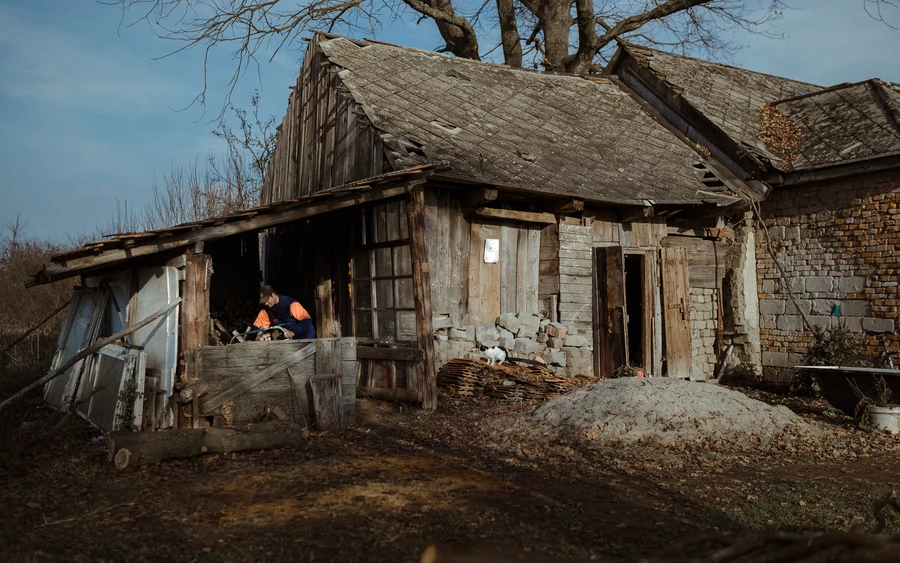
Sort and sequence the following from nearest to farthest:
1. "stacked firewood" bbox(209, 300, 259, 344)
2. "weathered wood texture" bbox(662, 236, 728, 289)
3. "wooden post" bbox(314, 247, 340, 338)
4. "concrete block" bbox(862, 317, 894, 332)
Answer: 1. "concrete block" bbox(862, 317, 894, 332)
2. "wooden post" bbox(314, 247, 340, 338)
3. "stacked firewood" bbox(209, 300, 259, 344)
4. "weathered wood texture" bbox(662, 236, 728, 289)

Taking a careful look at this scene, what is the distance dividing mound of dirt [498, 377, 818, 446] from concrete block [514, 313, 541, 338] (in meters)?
2.41

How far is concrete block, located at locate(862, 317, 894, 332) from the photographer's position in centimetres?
1120

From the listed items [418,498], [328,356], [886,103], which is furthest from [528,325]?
[886,103]

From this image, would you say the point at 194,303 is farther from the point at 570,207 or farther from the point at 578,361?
the point at 578,361

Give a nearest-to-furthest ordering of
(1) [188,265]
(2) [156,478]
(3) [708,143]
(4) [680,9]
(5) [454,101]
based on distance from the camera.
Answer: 1. (2) [156,478]
2. (1) [188,265]
3. (5) [454,101]
4. (3) [708,143]
5. (4) [680,9]

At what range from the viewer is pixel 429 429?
8.03 m

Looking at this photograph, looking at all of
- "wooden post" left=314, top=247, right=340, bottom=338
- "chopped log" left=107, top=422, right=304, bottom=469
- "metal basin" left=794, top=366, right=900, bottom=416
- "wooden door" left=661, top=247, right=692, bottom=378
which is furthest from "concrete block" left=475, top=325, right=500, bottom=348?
"metal basin" left=794, top=366, right=900, bottom=416

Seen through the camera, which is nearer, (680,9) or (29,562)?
(29,562)

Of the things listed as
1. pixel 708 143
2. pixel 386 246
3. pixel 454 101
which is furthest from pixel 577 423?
pixel 708 143

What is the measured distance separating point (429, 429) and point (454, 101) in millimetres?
6335

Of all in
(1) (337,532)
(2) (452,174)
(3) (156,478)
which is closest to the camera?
(1) (337,532)

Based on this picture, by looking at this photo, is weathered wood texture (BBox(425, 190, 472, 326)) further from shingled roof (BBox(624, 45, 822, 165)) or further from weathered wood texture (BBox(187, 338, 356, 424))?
shingled roof (BBox(624, 45, 822, 165))

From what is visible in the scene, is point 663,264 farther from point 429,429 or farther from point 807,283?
point 429,429

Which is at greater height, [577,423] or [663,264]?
[663,264]
